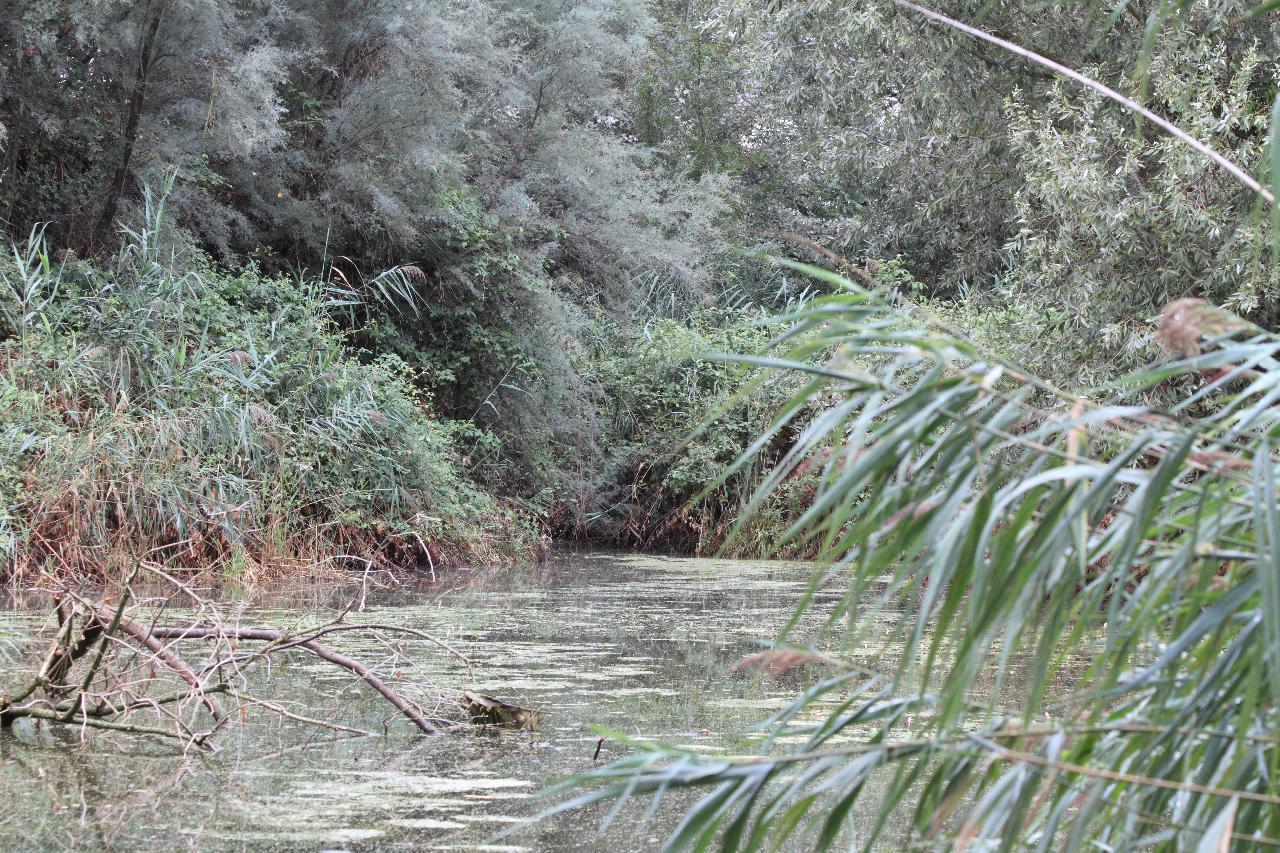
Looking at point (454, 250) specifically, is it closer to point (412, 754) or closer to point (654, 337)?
point (654, 337)

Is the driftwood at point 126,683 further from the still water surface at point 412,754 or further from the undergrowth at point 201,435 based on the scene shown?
the undergrowth at point 201,435

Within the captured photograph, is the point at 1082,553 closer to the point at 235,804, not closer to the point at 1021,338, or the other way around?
the point at 235,804

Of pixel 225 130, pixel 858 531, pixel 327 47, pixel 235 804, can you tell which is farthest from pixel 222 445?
pixel 858 531

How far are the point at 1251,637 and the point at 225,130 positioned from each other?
30.7 ft

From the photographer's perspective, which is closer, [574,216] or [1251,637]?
[1251,637]

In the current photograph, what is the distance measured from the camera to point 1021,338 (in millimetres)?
8938

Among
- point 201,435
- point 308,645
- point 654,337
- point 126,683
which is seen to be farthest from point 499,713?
point 654,337

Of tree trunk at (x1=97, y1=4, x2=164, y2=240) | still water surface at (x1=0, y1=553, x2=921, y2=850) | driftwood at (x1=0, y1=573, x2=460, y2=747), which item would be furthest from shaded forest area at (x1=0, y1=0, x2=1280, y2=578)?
driftwood at (x1=0, y1=573, x2=460, y2=747)

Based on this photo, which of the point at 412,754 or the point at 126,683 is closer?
the point at 412,754

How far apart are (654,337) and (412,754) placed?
37.9 ft

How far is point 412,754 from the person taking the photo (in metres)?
3.70

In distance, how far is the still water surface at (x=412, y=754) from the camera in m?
2.84

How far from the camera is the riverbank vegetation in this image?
1737 millimetres

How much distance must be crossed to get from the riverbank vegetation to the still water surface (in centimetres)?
38
